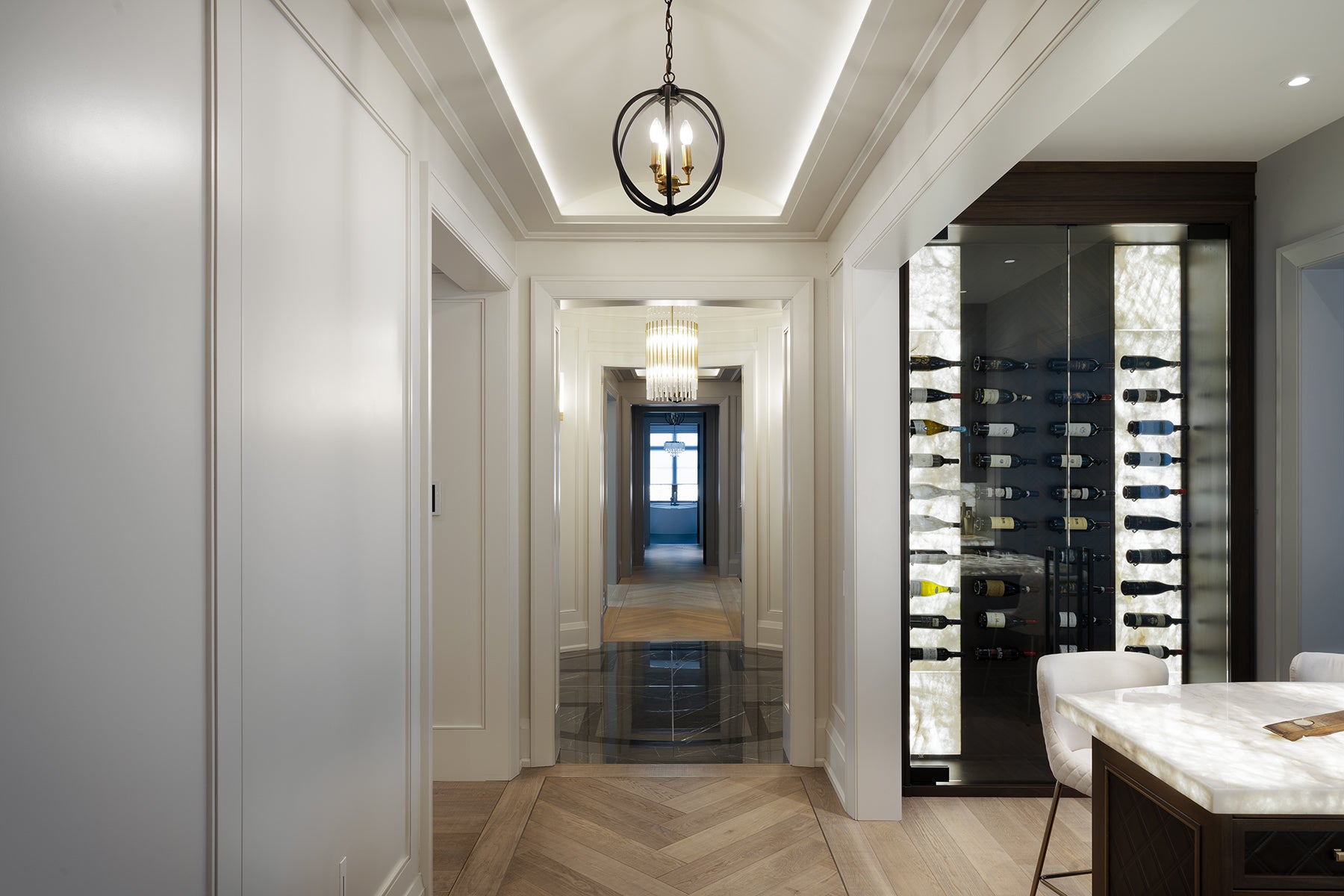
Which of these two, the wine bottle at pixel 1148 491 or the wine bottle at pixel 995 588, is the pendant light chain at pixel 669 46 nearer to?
the wine bottle at pixel 995 588

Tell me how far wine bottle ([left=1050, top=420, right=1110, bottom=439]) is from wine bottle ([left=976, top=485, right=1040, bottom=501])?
11.5 inches

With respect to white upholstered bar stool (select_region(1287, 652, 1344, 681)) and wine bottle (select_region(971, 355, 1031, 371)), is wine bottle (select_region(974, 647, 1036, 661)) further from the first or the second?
wine bottle (select_region(971, 355, 1031, 371))

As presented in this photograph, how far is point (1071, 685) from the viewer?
8.25 feet

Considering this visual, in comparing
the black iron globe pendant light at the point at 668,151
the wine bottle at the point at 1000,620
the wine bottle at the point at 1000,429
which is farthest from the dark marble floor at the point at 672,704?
the black iron globe pendant light at the point at 668,151

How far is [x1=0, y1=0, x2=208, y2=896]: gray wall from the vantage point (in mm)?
921

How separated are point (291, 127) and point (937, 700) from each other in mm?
3291

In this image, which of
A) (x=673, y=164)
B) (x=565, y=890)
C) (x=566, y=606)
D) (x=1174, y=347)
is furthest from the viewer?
(x=566, y=606)

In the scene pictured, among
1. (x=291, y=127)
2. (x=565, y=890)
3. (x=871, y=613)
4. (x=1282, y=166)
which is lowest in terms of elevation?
(x=565, y=890)

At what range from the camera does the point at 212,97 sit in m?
1.31

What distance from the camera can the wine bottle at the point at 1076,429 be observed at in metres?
3.40

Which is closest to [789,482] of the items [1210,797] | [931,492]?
[931,492]

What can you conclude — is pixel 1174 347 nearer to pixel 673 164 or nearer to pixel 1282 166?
pixel 1282 166

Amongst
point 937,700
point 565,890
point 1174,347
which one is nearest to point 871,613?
point 937,700

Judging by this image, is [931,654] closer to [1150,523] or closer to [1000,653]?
[1000,653]
